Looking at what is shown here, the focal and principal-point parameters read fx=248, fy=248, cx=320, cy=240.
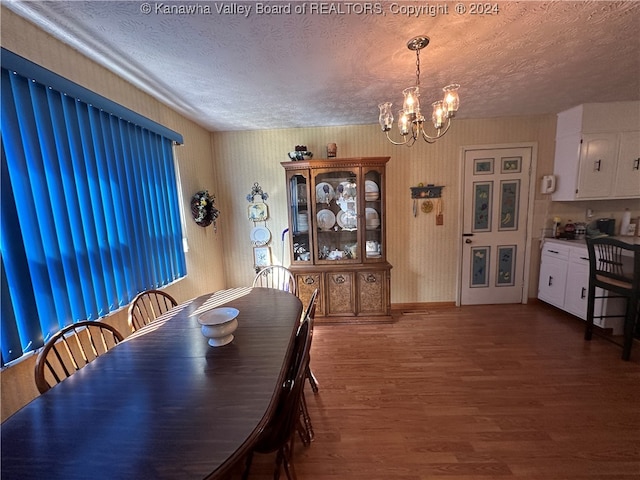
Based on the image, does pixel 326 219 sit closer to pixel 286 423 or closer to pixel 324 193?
Result: pixel 324 193

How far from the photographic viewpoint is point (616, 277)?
6.99 ft

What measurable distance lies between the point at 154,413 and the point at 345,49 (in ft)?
6.69

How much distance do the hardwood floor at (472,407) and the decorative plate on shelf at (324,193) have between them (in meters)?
1.56

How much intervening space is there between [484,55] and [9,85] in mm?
2617

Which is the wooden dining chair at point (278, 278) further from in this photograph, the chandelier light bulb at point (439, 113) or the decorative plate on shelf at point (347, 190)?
the chandelier light bulb at point (439, 113)

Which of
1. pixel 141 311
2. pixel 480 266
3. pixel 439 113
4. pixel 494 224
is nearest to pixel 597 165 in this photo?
pixel 494 224

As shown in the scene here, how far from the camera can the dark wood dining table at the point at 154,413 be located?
27.1 inches

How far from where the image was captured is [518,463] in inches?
52.1

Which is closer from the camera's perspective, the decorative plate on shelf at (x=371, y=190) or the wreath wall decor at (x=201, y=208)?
the wreath wall decor at (x=201, y=208)

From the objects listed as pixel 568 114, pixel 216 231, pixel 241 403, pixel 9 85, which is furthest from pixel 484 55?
pixel 216 231

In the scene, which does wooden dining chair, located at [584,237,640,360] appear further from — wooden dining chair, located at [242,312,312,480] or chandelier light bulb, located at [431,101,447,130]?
wooden dining chair, located at [242,312,312,480]

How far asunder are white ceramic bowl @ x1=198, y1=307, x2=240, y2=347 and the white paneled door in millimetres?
3051

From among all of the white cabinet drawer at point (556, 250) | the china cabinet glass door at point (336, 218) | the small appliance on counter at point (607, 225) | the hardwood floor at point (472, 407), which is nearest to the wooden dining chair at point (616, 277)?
the hardwood floor at point (472, 407)

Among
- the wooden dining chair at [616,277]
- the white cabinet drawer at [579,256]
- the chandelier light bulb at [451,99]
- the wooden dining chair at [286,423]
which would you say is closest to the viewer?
the wooden dining chair at [286,423]
